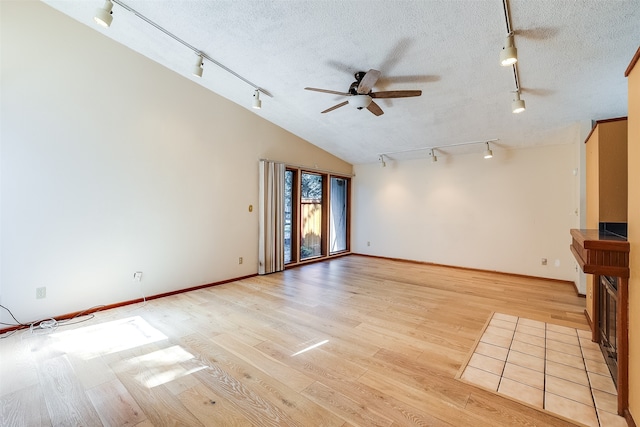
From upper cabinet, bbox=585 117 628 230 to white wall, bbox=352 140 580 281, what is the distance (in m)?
2.00

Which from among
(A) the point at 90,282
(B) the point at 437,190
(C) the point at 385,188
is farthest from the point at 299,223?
(A) the point at 90,282

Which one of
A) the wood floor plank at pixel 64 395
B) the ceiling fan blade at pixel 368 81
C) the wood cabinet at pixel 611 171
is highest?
the ceiling fan blade at pixel 368 81

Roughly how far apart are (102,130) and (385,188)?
5.49 meters

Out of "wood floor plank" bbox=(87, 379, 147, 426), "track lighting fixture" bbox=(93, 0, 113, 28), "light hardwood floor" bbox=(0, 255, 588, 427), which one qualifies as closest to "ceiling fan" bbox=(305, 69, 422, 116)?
"track lighting fixture" bbox=(93, 0, 113, 28)

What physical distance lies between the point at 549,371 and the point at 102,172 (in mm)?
5006

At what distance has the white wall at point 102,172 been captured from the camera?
2.86 metres

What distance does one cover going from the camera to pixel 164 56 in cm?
368

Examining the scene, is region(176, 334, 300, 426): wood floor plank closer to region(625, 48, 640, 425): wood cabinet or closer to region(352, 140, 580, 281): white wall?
region(625, 48, 640, 425): wood cabinet

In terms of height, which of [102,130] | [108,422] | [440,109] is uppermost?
[440,109]

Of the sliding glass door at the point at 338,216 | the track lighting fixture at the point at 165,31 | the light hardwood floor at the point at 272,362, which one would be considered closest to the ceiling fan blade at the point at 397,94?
the track lighting fixture at the point at 165,31

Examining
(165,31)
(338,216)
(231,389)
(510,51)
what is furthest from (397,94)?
(338,216)

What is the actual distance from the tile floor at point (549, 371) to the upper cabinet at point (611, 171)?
116 cm

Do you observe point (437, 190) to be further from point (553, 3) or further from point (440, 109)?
point (553, 3)

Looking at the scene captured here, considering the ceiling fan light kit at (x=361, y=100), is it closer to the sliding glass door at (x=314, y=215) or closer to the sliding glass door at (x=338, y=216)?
the sliding glass door at (x=314, y=215)
